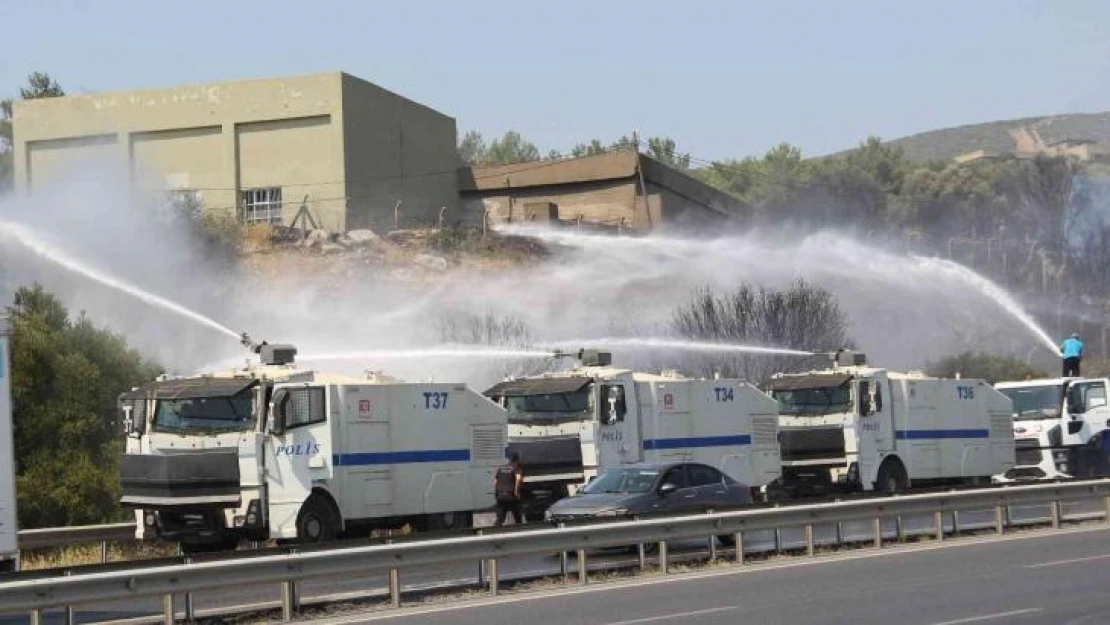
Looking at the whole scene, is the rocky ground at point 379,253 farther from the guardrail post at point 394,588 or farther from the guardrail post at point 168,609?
the guardrail post at point 168,609

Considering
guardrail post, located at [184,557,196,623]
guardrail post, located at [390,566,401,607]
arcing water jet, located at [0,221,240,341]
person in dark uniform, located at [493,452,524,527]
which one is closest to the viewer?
guardrail post, located at [184,557,196,623]

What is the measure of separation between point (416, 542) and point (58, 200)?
3756cm

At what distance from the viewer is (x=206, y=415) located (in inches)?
978

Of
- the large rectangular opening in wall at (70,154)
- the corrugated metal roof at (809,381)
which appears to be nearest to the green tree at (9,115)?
the large rectangular opening in wall at (70,154)

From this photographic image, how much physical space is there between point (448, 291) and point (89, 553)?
33.1 meters

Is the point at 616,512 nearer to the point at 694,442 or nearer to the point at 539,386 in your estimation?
the point at 539,386

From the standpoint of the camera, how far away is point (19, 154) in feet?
235

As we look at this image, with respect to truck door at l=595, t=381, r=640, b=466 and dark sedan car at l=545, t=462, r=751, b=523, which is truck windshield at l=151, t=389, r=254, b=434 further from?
truck door at l=595, t=381, r=640, b=466

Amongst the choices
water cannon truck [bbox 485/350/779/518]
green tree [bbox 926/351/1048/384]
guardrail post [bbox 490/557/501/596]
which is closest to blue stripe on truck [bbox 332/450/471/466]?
water cannon truck [bbox 485/350/779/518]

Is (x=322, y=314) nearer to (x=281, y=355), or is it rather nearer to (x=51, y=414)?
(x=51, y=414)

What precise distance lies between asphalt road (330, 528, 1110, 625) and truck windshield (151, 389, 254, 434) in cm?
717

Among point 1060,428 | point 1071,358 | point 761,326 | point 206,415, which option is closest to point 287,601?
point 206,415

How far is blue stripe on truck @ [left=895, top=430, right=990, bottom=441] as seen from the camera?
35125 mm

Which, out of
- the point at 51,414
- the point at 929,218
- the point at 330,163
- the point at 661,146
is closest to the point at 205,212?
the point at 330,163
